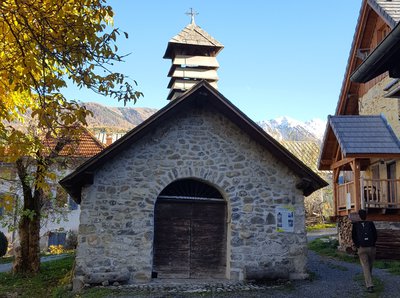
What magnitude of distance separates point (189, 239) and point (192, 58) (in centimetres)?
1365

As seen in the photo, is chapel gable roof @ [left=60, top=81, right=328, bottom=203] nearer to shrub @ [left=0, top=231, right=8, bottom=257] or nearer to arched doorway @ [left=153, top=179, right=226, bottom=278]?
arched doorway @ [left=153, top=179, right=226, bottom=278]

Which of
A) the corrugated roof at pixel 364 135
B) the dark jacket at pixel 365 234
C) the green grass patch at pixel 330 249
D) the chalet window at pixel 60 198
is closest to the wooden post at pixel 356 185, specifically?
the corrugated roof at pixel 364 135

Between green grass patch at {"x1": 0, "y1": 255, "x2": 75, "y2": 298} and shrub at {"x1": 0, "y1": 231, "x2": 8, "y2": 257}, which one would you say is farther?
shrub at {"x1": 0, "y1": 231, "x2": 8, "y2": 257}

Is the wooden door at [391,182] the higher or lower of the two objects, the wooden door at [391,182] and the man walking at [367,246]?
the higher

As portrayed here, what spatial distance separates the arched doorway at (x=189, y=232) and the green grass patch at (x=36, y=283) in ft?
9.63

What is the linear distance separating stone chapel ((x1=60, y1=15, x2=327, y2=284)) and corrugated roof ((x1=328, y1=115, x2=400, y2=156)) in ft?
14.6

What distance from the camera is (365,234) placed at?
33.8 ft

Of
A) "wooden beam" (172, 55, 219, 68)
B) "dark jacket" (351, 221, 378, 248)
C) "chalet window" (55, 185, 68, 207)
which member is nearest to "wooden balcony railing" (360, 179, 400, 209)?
"dark jacket" (351, 221, 378, 248)

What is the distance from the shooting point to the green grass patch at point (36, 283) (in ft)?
38.2

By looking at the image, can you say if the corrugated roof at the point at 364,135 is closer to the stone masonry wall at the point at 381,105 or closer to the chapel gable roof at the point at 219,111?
the stone masonry wall at the point at 381,105

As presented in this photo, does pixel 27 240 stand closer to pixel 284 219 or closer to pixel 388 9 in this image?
pixel 284 219

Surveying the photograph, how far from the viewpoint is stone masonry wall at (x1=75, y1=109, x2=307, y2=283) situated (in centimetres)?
1124

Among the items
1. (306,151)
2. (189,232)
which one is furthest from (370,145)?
(306,151)

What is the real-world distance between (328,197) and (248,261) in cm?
2136
